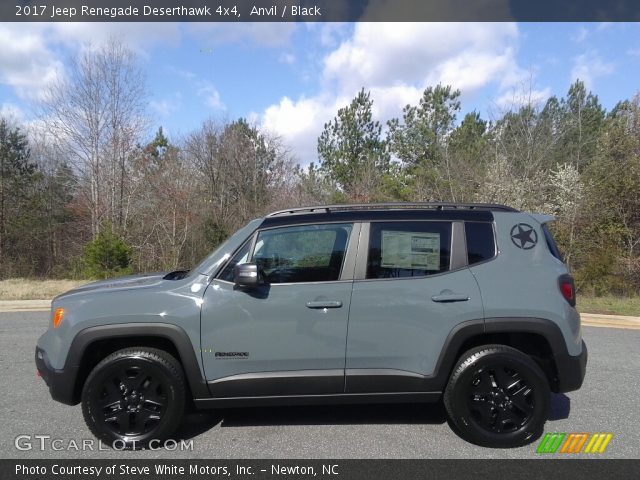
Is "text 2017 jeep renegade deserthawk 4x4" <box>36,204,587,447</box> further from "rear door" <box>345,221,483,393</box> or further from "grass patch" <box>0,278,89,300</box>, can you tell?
"grass patch" <box>0,278,89,300</box>

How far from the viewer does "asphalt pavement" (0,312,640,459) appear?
134 inches

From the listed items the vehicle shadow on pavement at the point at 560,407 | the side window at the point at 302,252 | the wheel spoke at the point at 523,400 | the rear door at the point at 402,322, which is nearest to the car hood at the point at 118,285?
the side window at the point at 302,252

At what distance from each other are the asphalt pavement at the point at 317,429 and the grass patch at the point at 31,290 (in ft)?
29.5

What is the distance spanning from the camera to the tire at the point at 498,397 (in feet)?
11.5

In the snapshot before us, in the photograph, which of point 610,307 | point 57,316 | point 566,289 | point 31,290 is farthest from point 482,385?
point 31,290

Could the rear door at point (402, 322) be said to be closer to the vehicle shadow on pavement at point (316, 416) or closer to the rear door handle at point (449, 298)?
the rear door handle at point (449, 298)

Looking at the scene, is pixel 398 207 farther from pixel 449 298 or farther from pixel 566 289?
pixel 566 289

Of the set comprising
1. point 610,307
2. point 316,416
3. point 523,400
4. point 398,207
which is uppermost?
point 398,207

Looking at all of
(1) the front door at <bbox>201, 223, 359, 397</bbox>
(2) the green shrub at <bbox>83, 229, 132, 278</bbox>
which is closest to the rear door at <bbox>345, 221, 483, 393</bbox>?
(1) the front door at <bbox>201, 223, 359, 397</bbox>

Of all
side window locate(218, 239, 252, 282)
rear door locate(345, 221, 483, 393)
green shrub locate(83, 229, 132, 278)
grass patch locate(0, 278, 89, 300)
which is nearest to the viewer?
rear door locate(345, 221, 483, 393)

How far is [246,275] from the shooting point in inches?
133

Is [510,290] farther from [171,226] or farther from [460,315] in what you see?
[171,226]

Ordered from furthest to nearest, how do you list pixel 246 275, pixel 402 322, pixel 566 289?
pixel 566 289 → pixel 402 322 → pixel 246 275

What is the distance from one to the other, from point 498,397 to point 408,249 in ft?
4.45
